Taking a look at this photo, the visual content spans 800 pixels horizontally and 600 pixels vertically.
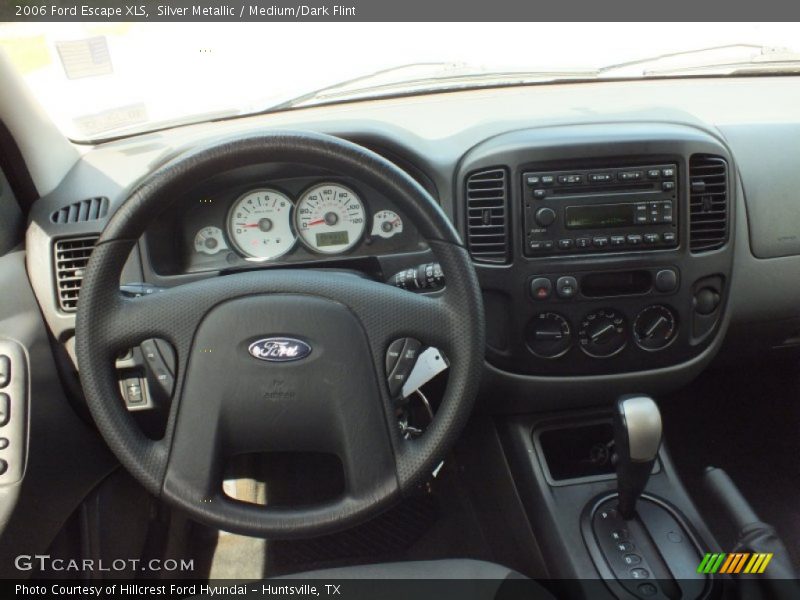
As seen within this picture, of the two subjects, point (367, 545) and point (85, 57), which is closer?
point (85, 57)

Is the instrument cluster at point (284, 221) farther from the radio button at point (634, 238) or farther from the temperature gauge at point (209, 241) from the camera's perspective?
the radio button at point (634, 238)

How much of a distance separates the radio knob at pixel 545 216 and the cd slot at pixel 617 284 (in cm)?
15

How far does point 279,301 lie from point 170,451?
0.28 meters

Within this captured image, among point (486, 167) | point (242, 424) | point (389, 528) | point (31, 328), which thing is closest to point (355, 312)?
point (242, 424)

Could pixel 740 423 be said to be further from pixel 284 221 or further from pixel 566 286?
pixel 284 221

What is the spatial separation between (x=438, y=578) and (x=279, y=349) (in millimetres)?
478

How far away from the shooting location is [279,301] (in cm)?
115

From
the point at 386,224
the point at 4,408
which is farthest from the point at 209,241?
the point at 4,408

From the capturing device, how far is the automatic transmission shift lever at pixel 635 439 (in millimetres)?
1415

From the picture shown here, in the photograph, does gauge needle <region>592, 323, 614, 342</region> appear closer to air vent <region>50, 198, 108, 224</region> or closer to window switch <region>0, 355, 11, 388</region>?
air vent <region>50, 198, 108, 224</region>

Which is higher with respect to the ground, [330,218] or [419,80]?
[419,80]

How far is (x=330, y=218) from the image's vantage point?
158 cm

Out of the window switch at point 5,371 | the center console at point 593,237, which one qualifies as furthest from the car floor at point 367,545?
the window switch at point 5,371

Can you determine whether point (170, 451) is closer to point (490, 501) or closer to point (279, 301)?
point (279, 301)
